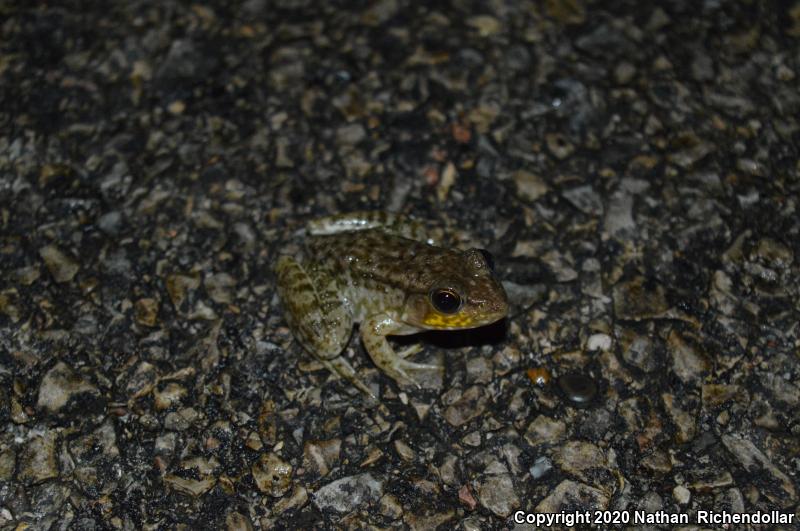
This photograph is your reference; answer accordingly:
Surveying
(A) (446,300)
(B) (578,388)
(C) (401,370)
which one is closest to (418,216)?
(A) (446,300)

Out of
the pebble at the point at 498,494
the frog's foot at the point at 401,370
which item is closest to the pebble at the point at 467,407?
the frog's foot at the point at 401,370

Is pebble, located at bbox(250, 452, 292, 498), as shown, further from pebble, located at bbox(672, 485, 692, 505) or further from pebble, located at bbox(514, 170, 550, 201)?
pebble, located at bbox(514, 170, 550, 201)

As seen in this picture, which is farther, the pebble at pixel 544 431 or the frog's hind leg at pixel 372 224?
the frog's hind leg at pixel 372 224

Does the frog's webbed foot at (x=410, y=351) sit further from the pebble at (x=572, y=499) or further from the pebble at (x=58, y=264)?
the pebble at (x=58, y=264)

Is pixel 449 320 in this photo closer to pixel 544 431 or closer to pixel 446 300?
pixel 446 300

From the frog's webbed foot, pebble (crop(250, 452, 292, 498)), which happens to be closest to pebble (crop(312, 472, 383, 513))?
pebble (crop(250, 452, 292, 498))

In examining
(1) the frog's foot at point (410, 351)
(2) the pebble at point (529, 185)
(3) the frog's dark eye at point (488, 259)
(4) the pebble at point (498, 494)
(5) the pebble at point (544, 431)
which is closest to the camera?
(4) the pebble at point (498, 494)
